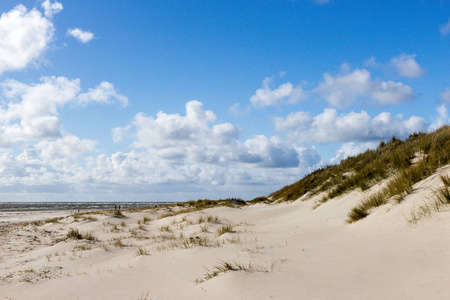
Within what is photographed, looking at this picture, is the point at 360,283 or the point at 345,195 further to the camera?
the point at 345,195

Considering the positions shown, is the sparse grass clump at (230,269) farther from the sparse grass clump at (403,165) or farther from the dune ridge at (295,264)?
the sparse grass clump at (403,165)

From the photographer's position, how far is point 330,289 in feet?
10.9

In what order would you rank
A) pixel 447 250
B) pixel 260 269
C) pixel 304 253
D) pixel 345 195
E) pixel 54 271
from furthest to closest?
pixel 345 195 < pixel 54 271 < pixel 304 253 < pixel 260 269 < pixel 447 250

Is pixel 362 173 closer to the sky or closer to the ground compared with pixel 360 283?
closer to the sky

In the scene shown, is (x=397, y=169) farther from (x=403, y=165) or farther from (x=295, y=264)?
(x=295, y=264)

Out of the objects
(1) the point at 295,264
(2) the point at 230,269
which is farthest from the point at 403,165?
(2) the point at 230,269

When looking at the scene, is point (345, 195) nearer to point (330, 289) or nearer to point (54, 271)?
point (330, 289)

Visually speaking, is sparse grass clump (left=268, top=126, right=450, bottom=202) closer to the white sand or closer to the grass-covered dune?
the grass-covered dune

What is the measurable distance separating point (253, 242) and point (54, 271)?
13.9 ft

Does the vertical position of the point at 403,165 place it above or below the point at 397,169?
above

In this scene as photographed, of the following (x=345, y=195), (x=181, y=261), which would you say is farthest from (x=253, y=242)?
(x=345, y=195)

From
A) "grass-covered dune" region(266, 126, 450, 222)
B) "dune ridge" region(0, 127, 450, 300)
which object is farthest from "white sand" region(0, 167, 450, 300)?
"grass-covered dune" region(266, 126, 450, 222)

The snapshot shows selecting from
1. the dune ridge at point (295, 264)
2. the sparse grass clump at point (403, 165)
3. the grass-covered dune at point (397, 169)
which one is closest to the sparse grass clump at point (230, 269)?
the dune ridge at point (295, 264)

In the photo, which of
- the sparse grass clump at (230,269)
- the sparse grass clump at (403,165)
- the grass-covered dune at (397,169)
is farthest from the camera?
the sparse grass clump at (403,165)
